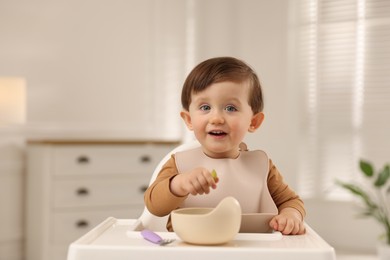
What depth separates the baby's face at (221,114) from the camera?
1197 mm

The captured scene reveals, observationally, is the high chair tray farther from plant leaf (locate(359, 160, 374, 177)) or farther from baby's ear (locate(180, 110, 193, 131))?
plant leaf (locate(359, 160, 374, 177))

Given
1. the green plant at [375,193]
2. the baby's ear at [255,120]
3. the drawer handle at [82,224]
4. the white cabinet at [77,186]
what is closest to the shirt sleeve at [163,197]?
the baby's ear at [255,120]

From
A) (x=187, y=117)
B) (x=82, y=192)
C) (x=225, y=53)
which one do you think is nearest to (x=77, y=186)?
(x=82, y=192)

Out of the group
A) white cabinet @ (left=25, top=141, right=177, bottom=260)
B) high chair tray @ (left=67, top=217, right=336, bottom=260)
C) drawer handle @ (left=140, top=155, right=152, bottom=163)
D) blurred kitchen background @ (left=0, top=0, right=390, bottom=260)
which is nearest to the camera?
high chair tray @ (left=67, top=217, right=336, bottom=260)

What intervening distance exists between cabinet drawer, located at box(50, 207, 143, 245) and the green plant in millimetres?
1801

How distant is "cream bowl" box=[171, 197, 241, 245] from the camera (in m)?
0.99

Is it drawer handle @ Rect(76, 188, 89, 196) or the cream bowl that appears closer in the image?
the cream bowl

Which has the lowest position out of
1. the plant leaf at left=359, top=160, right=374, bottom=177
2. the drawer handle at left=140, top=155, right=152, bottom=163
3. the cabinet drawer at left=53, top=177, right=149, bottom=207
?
the cabinet drawer at left=53, top=177, right=149, bottom=207

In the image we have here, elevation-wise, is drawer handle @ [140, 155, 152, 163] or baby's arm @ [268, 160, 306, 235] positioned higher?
baby's arm @ [268, 160, 306, 235]

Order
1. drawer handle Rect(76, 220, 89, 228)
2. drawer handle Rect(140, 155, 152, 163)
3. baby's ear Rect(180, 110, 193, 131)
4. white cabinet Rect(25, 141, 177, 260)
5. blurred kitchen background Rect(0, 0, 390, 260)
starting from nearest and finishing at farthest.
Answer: baby's ear Rect(180, 110, 193, 131) → white cabinet Rect(25, 141, 177, 260) → drawer handle Rect(76, 220, 89, 228) → drawer handle Rect(140, 155, 152, 163) → blurred kitchen background Rect(0, 0, 390, 260)

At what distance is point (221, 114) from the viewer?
120 centimetres

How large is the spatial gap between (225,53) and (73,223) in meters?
2.17

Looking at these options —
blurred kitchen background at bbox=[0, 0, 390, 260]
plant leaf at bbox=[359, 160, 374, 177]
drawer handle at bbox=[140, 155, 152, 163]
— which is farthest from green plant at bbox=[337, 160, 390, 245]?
drawer handle at bbox=[140, 155, 152, 163]

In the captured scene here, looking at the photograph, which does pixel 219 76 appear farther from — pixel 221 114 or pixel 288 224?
pixel 288 224
